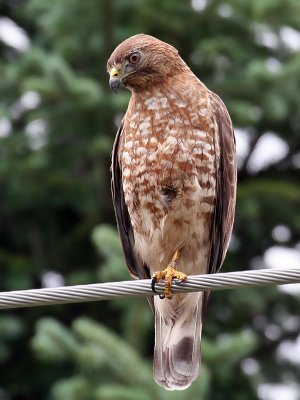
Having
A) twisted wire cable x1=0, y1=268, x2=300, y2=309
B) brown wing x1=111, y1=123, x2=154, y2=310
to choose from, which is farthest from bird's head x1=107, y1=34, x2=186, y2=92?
twisted wire cable x1=0, y1=268, x2=300, y2=309

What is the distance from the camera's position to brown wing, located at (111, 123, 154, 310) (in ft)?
21.6

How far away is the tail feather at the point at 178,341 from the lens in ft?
21.2

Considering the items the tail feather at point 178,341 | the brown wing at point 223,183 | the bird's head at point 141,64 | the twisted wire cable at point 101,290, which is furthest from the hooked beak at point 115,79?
the twisted wire cable at point 101,290

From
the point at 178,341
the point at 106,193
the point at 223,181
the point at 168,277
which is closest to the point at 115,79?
the point at 223,181

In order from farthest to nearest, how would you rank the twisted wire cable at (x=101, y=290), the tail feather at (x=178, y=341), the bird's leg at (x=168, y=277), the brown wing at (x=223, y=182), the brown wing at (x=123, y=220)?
the brown wing at (x=123, y=220), the tail feather at (x=178, y=341), the brown wing at (x=223, y=182), the bird's leg at (x=168, y=277), the twisted wire cable at (x=101, y=290)

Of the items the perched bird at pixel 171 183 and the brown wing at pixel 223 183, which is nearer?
the perched bird at pixel 171 183

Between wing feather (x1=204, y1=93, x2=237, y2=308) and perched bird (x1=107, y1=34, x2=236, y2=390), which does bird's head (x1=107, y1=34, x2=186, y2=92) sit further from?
wing feather (x1=204, y1=93, x2=237, y2=308)

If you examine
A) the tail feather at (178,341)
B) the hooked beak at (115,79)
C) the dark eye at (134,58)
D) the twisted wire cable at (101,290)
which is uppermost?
the dark eye at (134,58)

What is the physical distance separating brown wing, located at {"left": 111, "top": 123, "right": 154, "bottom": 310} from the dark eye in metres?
0.36

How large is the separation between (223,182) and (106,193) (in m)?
4.39

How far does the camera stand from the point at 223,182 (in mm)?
6367

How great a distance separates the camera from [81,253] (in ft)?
37.6

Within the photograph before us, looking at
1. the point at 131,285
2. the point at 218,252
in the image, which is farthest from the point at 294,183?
the point at 131,285

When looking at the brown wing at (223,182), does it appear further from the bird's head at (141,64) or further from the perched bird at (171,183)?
the bird's head at (141,64)
